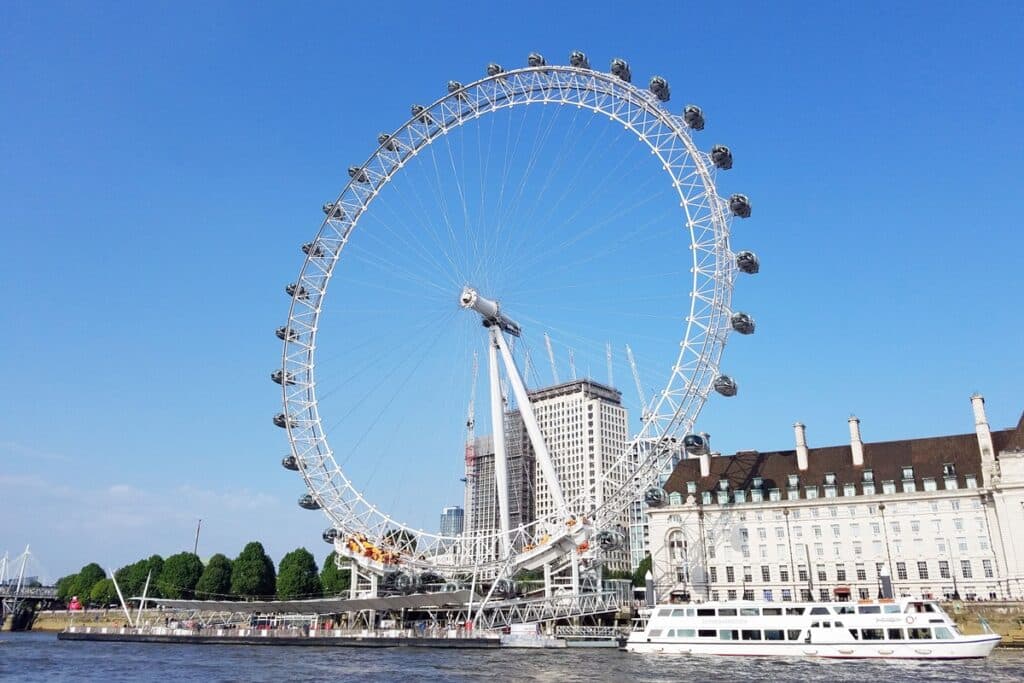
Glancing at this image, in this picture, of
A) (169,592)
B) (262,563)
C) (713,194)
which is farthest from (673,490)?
(169,592)

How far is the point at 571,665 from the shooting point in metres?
48.8

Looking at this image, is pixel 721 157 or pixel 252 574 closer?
pixel 721 157

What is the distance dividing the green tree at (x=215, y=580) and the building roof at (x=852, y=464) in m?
67.6

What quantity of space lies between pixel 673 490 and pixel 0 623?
119501 mm

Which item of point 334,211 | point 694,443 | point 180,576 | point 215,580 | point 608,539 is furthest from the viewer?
point 180,576

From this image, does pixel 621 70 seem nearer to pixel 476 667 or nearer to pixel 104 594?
pixel 476 667

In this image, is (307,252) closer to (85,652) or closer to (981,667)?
(85,652)

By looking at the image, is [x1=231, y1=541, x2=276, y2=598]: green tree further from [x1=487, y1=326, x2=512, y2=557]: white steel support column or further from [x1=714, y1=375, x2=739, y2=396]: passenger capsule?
[x1=714, y1=375, x2=739, y2=396]: passenger capsule

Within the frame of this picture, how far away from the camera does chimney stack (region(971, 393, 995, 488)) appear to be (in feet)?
256

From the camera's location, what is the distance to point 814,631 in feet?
172

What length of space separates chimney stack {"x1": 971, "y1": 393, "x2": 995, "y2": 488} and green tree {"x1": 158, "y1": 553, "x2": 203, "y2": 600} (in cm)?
10507

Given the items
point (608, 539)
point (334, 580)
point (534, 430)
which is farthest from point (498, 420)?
point (334, 580)

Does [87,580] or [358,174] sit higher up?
[358,174]

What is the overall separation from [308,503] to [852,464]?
58665 millimetres
